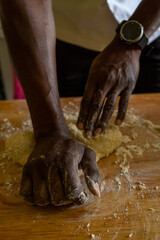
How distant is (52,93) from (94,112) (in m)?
0.16

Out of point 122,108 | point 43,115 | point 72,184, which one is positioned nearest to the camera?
point 72,184

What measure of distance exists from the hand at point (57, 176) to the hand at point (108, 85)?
147 millimetres

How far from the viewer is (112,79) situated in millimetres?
928

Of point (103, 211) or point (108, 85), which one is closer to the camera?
point (103, 211)

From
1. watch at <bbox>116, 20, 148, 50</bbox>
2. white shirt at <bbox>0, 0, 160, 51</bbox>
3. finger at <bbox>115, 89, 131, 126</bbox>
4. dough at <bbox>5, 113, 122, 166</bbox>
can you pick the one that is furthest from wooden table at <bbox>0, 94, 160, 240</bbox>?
white shirt at <bbox>0, 0, 160, 51</bbox>

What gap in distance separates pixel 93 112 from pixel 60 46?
576 millimetres

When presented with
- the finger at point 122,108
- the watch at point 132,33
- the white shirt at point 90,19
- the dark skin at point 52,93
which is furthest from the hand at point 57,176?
the white shirt at point 90,19

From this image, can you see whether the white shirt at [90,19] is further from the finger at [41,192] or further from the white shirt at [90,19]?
the finger at [41,192]

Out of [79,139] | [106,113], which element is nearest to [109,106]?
[106,113]

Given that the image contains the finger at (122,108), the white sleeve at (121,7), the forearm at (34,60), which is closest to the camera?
the forearm at (34,60)

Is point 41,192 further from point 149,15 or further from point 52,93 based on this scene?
point 149,15

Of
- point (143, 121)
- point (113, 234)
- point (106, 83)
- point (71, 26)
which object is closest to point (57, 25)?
point (71, 26)

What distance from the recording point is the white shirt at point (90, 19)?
1122 millimetres

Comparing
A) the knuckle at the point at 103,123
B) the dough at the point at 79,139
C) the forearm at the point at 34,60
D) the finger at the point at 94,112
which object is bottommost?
the dough at the point at 79,139
